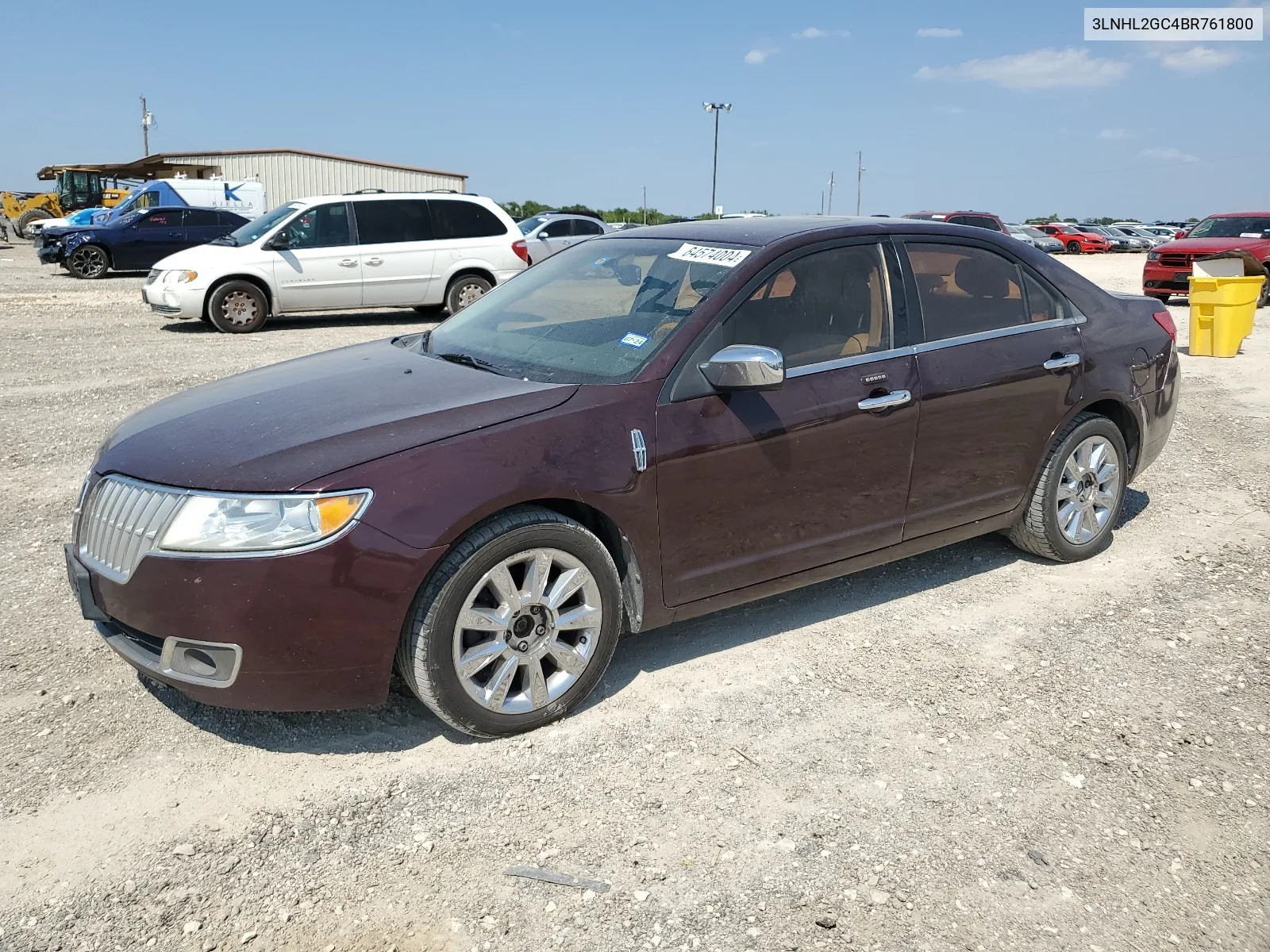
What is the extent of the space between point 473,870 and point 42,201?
156 feet

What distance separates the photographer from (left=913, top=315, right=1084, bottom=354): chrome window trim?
179 inches

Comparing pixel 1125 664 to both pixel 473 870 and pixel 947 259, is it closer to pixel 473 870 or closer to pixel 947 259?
pixel 947 259

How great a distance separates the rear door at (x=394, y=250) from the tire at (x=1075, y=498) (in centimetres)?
1074

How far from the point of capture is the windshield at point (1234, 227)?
1991 cm

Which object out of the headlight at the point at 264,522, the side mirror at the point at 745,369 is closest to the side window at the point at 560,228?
the side mirror at the point at 745,369

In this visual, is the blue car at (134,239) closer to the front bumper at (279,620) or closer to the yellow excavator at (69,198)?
the yellow excavator at (69,198)

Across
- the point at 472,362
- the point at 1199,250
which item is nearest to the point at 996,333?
the point at 472,362

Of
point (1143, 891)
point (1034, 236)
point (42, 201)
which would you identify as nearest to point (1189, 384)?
point (1143, 891)

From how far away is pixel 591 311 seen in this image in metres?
4.45

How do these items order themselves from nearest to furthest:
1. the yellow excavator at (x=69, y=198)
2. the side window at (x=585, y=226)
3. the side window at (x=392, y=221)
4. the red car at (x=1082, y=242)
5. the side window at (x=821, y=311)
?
the side window at (x=821, y=311) → the side window at (x=392, y=221) → the side window at (x=585, y=226) → the yellow excavator at (x=69, y=198) → the red car at (x=1082, y=242)

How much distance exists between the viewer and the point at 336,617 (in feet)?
10.6

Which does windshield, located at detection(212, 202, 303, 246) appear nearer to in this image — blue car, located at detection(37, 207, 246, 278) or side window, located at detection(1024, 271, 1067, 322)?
blue car, located at detection(37, 207, 246, 278)

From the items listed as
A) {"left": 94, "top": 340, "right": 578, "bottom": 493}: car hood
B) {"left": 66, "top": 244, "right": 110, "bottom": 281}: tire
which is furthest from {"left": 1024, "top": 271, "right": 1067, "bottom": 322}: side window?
{"left": 66, "top": 244, "right": 110, "bottom": 281}: tire

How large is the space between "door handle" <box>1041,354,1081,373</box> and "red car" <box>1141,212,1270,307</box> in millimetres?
15886
